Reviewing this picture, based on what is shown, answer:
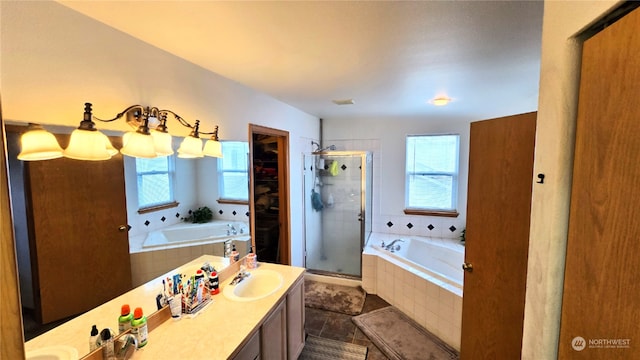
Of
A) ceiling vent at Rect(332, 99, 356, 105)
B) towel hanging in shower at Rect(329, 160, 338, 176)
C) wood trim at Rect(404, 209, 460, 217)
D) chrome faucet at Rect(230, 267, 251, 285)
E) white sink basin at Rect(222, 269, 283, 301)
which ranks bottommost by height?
white sink basin at Rect(222, 269, 283, 301)

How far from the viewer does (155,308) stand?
146cm

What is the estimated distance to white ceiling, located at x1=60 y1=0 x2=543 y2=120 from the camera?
1166 millimetres

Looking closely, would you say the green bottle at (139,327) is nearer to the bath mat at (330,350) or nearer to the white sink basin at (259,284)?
the white sink basin at (259,284)

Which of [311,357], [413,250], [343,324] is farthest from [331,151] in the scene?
[311,357]

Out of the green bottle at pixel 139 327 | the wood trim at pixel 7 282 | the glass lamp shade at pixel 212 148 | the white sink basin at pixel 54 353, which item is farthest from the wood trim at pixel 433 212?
the wood trim at pixel 7 282

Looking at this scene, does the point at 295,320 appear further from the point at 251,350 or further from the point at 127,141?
the point at 127,141

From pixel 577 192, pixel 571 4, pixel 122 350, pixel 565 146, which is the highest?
pixel 571 4

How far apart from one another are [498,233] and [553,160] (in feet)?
2.73

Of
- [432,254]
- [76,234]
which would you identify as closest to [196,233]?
[76,234]

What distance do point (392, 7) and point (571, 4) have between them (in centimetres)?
61

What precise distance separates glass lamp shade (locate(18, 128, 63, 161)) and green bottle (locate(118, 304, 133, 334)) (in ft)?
2.52

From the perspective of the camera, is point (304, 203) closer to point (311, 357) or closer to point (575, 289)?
point (311, 357)

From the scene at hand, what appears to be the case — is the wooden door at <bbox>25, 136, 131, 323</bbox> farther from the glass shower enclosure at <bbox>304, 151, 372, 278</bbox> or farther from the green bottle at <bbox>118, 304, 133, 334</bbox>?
the glass shower enclosure at <bbox>304, 151, 372, 278</bbox>

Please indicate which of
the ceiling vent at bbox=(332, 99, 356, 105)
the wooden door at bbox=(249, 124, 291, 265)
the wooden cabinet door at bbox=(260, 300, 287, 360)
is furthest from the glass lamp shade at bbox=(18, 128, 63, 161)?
the ceiling vent at bbox=(332, 99, 356, 105)
